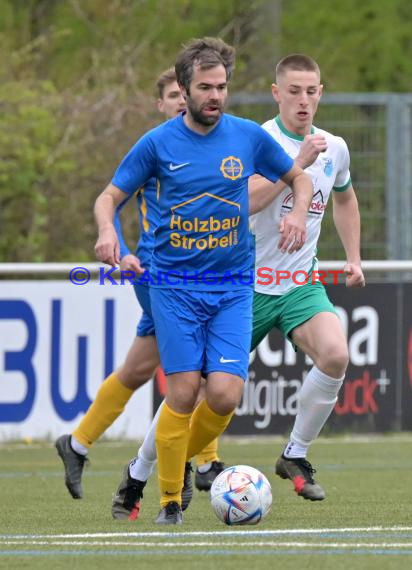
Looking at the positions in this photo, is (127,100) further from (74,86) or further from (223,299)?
(223,299)

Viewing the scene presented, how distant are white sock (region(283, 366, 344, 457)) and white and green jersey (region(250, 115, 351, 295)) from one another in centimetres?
52

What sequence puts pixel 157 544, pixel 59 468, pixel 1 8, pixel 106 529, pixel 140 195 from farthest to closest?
pixel 1 8, pixel 59 468, pixel 140 195, pixel 106 529, pixel 157 544

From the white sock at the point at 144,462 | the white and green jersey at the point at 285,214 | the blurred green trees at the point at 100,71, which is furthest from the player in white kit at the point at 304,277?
the blurred green trees at the point at 100,71

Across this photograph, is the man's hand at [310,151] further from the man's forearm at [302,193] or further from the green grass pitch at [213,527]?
the green grass pitch at [213,527]

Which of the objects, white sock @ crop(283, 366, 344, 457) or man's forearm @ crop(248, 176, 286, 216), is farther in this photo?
white sock @ crop(283, 366, 344, 457)

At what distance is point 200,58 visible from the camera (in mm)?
7152

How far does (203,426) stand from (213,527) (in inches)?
20.9

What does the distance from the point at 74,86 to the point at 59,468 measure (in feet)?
23.4

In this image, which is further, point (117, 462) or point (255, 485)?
point (117, 462)

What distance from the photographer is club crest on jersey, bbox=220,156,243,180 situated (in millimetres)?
7215

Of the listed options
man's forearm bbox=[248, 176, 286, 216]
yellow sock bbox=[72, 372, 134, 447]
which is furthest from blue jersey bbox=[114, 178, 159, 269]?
yellow sock bbox=[72, 372, 134, 447]

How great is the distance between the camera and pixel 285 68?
8.54 meters

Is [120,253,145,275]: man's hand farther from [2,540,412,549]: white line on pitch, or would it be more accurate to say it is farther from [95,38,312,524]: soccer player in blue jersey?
[2,540,412,549]: white line on pitch

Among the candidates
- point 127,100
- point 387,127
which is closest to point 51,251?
point 127,100
